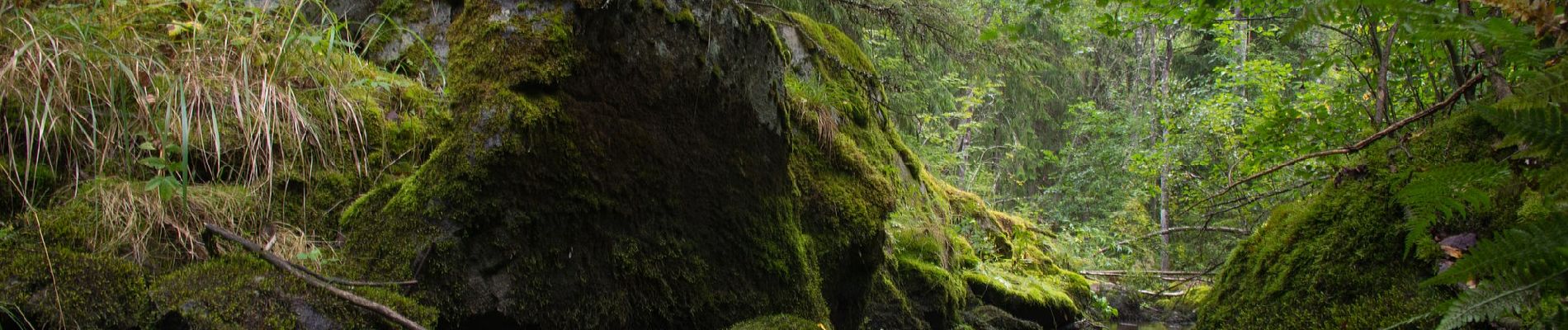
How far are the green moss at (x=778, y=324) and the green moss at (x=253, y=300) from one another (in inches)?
48.7

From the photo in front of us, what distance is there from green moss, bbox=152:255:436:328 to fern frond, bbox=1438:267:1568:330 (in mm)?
2505

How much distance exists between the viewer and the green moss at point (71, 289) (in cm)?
211

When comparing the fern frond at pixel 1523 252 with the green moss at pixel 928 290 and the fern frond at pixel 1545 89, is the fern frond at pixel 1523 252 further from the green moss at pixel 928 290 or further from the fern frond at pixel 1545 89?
the green moss at pixel 928 290

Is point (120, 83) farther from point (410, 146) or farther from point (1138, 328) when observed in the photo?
point (1138, 328)

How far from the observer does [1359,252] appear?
110 inches

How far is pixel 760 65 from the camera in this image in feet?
11.6

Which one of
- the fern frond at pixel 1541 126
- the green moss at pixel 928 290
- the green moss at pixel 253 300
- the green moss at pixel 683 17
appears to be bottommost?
the green moss at pixel 928 290

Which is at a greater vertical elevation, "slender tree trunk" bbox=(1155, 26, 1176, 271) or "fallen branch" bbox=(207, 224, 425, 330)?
"fallen branch" bbox=(207, 224, 425, 330)

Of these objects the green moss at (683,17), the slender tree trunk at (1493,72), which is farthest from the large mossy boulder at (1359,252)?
the green moss at (683,17)

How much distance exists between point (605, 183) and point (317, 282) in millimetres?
967

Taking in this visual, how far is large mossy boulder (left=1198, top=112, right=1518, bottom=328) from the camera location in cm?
255

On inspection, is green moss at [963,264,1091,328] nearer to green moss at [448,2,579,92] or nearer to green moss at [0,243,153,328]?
green moss at [448,2,579,92]

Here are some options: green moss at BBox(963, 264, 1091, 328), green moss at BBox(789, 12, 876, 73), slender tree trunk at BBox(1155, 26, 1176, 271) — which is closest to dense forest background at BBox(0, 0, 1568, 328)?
green moss at BBox(789, 12, 876, 73)

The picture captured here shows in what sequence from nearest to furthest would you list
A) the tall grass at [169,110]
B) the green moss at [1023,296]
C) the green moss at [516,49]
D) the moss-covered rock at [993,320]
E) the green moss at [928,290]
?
the tall grass at [169,110]
the green moss at [516,49]
the green moss at [928,290]
the moss-covered rock at [993,320]
the green moss at [1023,296]
